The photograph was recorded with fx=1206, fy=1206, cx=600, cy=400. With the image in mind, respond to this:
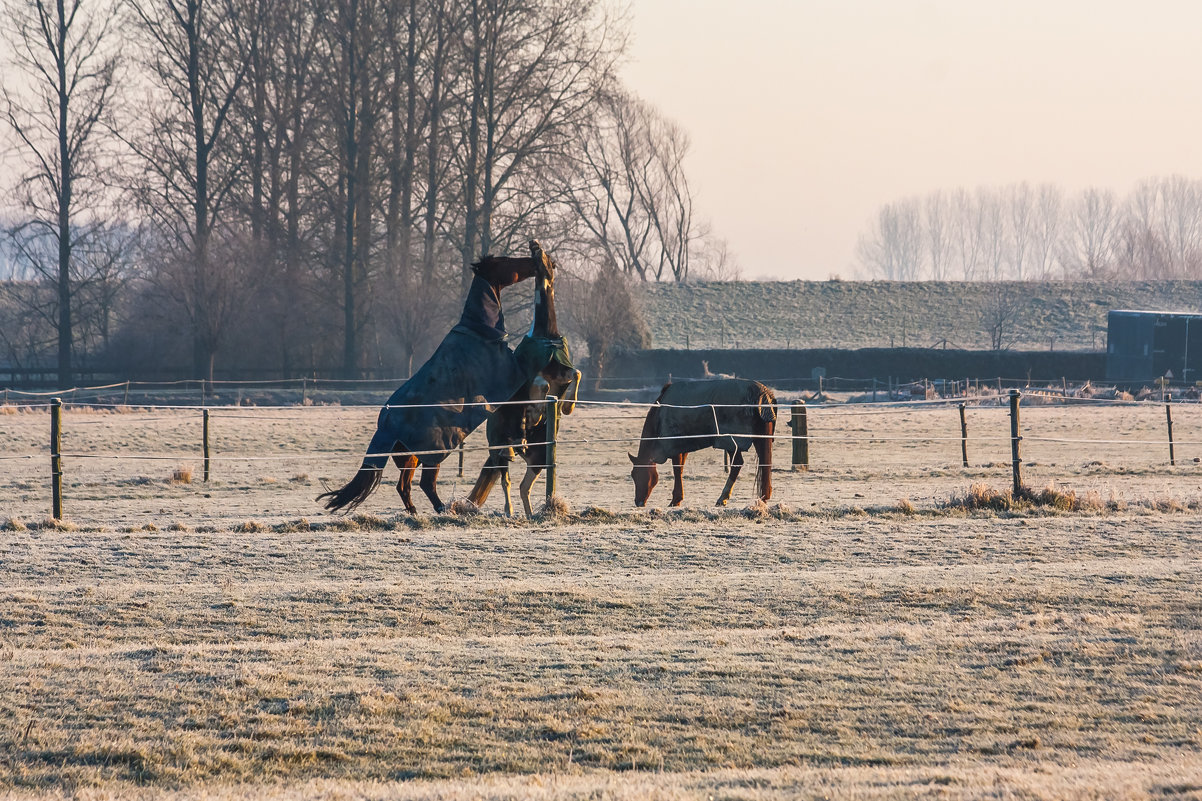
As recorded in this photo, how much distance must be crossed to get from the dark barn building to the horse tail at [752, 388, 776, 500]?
36.5 meters

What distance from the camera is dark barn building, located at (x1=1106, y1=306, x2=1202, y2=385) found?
155 ft

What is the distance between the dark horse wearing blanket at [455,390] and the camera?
12766 mm

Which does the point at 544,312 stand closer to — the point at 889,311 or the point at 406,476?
the point at 406,476

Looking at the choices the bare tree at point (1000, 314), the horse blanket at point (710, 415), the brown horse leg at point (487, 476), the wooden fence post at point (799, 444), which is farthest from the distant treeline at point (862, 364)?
the brown horse leg at point (487, 476)

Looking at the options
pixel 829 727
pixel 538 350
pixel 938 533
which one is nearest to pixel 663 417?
pixel 538 350

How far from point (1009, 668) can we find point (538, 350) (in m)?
7.06

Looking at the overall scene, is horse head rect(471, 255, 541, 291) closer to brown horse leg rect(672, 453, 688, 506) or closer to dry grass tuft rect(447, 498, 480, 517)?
dry grass tuft rect(447, 498, 480, 517)

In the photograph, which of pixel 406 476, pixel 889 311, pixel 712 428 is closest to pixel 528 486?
pixel 406 476

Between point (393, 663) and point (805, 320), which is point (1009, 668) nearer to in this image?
point (393, 663)

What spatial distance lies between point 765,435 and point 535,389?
322 cm

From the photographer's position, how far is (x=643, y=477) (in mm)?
14953

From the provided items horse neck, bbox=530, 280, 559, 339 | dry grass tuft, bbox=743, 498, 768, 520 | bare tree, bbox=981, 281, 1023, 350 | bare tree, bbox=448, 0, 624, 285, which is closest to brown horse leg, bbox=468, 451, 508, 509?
horse neck, bbox=530, 280, 559, 339

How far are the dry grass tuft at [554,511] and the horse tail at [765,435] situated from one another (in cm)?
291

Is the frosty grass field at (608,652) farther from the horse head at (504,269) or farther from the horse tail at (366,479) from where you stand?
the horse head at (504,269)
